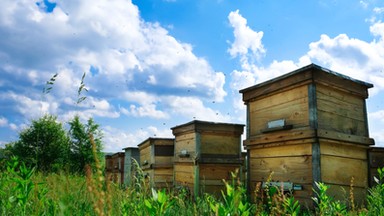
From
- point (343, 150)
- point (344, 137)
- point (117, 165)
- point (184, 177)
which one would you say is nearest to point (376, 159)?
point (343, 150)

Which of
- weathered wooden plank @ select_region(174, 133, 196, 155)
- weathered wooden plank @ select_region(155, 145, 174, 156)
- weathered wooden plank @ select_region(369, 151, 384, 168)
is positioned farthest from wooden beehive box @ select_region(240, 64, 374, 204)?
weathered wooden plank @ select_region(155, 145, 174, 156)

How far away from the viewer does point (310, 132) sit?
5.13m

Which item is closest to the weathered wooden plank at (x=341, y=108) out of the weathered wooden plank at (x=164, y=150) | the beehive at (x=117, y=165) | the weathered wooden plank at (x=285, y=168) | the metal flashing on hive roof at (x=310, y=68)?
the metal flashing on hive roof at (x=310, y=68)

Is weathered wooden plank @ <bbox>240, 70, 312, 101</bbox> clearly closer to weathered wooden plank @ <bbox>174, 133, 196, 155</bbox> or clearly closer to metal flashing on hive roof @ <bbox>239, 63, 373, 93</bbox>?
metal flashing on hive roof @ <bbox>239, 63, 373, 93</bbox>

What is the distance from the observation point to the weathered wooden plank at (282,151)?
17.3 feet

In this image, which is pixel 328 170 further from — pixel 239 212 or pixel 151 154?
pixel 151 154

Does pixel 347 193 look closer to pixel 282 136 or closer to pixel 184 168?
pixel 282 136

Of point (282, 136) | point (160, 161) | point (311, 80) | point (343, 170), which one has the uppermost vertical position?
point (311, 80)

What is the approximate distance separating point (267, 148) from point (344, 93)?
1.75 metres

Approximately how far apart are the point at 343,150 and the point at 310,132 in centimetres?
100

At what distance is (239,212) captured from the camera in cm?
148

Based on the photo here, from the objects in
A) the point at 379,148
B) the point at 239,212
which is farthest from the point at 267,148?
the point at 239,212

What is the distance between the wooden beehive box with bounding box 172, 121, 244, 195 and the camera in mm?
7965

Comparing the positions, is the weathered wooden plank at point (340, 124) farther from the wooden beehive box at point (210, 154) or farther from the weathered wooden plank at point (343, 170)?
the wooden beehive box at point (210, 154)
